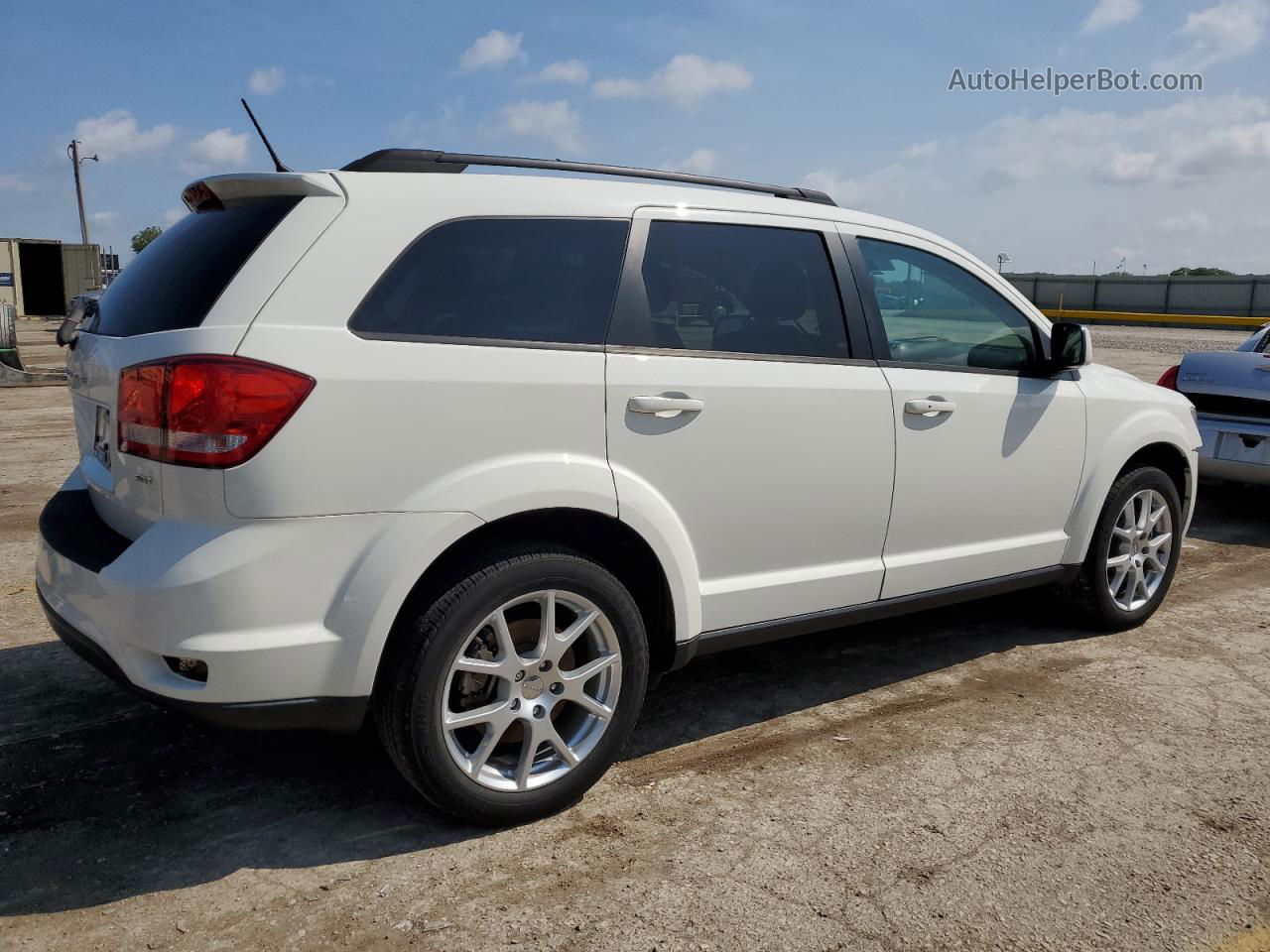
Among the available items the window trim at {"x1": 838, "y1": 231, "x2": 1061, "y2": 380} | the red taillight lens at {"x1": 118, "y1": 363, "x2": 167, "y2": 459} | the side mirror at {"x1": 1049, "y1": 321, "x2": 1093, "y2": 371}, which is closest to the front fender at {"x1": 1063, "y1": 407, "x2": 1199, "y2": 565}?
the side mirror at {"x1": 1049, "y1": 321, "x2": 1093, "y2": 371}

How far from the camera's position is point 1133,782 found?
133 inches

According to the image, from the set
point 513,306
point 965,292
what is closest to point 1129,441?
point 965,292

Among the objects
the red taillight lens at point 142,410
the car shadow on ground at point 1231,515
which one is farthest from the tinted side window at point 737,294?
the car shadow on ground at point 1231,515

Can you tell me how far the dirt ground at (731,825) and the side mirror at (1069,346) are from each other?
4.24ft

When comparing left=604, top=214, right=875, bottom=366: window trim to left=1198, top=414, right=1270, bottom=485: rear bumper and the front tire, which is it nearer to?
the front tire

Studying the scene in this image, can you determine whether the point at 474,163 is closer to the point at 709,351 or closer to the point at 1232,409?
the point at 709,351

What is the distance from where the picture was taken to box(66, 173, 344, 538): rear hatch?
8.64 feet

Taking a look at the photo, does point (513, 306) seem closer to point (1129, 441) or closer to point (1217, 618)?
point (1129, 441)

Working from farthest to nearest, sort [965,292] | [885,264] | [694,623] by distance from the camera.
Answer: [965,292], [885,264], [694,623]

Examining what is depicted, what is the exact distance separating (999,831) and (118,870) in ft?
8.04

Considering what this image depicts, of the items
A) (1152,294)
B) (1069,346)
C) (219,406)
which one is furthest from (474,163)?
(1152,294)

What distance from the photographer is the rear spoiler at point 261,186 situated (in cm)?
284

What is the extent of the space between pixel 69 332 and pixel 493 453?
6.52 feet

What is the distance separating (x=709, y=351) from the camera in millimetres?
3375
